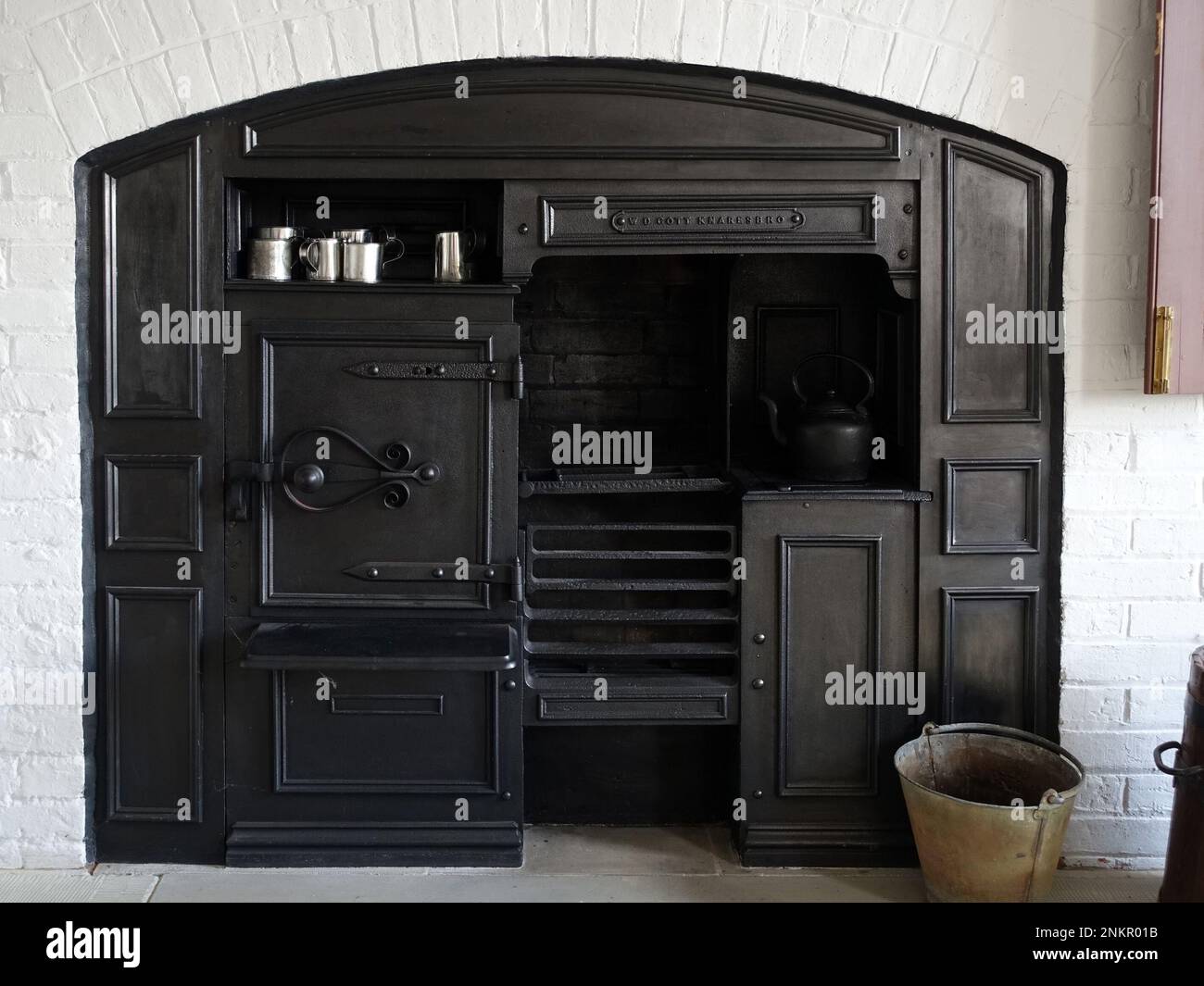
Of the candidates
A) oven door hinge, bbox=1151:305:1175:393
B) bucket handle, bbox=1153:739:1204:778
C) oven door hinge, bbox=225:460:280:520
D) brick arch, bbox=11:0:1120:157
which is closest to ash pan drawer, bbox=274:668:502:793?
oven door hinge, bbox=225:460:280:520

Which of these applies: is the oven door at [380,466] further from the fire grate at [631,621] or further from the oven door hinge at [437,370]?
the fire grate at [631,621]

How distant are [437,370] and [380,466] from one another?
27 cm

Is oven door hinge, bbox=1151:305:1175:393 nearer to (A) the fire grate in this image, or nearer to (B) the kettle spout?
(B) the kettle spout

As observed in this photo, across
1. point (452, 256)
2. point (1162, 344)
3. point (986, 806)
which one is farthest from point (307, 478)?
point (1162, 344)

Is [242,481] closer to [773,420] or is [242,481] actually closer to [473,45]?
[473,45]

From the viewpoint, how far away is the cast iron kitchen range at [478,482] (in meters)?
3.04

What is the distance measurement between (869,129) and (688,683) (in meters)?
1.42

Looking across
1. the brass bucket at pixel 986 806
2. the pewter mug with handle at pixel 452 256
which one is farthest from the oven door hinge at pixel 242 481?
the brass bucket at pixel 986 806

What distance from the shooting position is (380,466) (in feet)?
10.2

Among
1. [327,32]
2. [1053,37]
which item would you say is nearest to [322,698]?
[327,32]

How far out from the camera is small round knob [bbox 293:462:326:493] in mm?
3041

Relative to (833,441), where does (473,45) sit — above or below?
above
